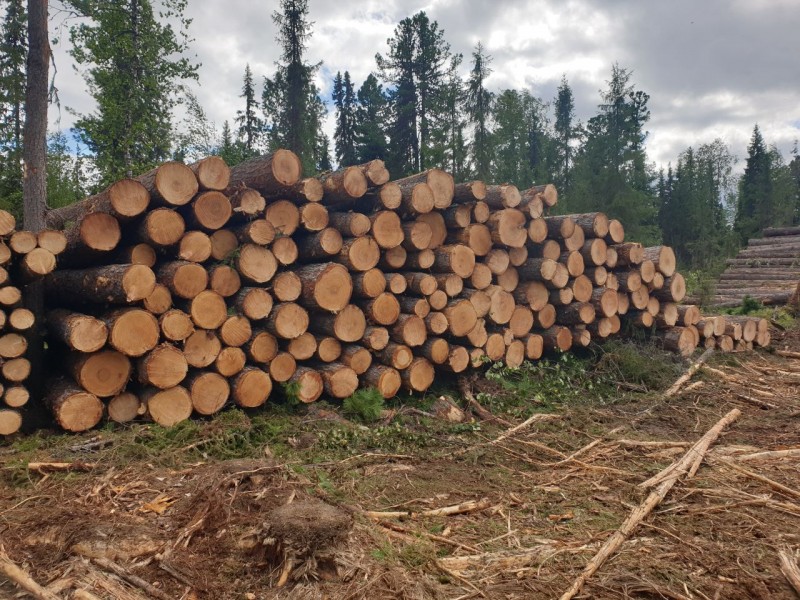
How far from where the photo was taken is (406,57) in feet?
81.6

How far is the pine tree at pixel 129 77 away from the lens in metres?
14.8

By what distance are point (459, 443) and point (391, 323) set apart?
1801mm

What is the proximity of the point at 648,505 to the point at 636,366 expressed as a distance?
174 inches

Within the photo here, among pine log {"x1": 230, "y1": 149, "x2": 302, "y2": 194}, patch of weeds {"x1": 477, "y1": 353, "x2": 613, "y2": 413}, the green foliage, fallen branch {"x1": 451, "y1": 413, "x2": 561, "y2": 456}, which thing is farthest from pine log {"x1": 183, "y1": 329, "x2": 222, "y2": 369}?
patch of weeds {"x1": 477, "y1": 353, "x2": 613, "y2": 413}

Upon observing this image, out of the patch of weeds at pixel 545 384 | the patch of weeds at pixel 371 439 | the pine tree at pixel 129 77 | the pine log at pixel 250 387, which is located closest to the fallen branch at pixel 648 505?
the patch of weeds at pixel 545 384

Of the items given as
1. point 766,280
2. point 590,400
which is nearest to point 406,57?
point 766,280

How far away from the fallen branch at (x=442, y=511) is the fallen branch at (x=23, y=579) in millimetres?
1784

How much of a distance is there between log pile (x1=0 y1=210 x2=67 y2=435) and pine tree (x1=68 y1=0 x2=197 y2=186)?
1021cm

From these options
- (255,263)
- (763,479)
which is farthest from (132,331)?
(763,479)

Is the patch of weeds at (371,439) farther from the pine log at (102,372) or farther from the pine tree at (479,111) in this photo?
→ the pine tree at (479,111)

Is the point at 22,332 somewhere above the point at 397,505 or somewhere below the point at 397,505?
above

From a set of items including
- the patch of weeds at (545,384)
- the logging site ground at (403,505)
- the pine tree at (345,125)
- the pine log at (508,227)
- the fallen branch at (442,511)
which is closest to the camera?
the logging site ground at (403,505)

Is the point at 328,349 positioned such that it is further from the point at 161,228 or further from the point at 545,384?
the point at 545,384

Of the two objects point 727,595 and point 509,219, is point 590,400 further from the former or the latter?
point 727,595
